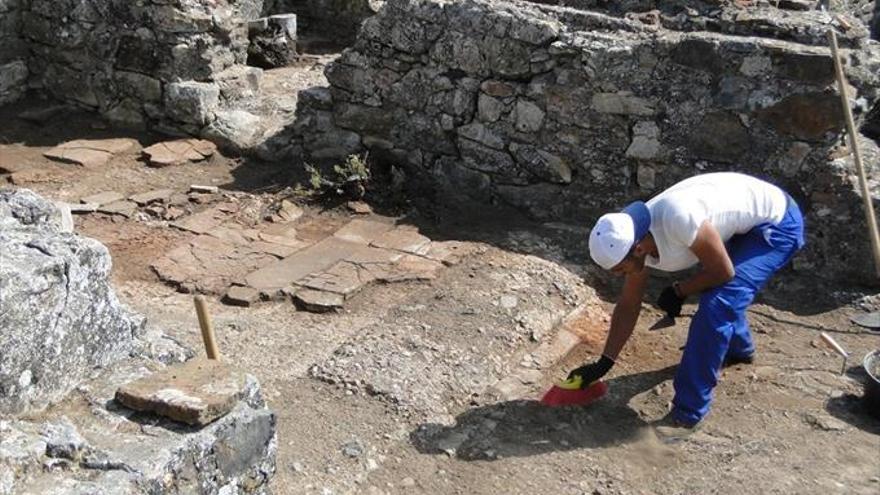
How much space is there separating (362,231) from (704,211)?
2.36 meters

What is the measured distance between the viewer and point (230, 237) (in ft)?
19.6

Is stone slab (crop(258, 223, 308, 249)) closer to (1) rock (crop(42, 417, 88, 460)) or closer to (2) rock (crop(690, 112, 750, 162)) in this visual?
(2) rock (crop(690, 112, 750, 162))

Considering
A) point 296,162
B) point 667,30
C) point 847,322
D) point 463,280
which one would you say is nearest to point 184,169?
point 296,162

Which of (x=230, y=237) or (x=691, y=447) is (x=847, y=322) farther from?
(x=230, y=237)

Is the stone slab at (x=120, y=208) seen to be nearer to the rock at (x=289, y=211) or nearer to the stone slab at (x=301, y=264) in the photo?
the rock at (x=289, y=211)

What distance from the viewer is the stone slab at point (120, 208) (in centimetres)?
627

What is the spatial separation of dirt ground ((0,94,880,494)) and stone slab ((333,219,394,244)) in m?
0.15

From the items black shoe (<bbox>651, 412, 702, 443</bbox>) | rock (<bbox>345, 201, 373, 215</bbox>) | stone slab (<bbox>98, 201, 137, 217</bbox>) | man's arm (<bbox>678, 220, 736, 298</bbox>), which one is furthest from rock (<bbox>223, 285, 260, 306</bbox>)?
man's arm (<bbox>678, 220, 736, 298</bbox>)

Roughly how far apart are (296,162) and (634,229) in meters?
3.26

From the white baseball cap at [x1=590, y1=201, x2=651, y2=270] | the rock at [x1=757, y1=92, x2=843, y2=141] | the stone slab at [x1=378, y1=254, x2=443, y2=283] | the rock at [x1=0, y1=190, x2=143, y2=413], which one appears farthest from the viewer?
the stone slab at [x1=378, y1=254, x2=443, y2=283]

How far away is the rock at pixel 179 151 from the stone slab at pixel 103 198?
52 centimetres

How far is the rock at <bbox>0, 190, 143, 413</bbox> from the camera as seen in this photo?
299 cm

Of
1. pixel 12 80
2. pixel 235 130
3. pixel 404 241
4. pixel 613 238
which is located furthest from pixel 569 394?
pixel 12 80

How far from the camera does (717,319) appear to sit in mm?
4340
